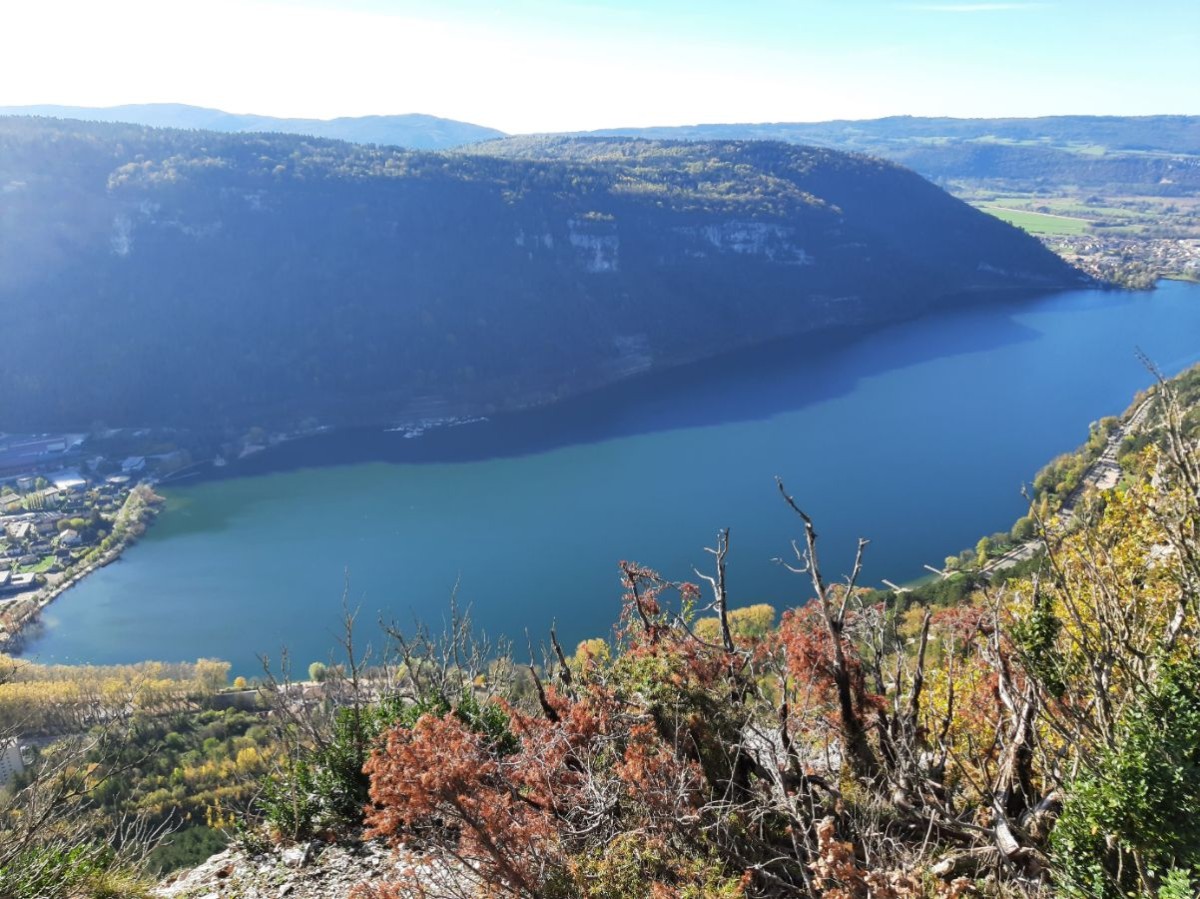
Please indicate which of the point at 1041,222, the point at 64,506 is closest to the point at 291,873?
the point at 64,506

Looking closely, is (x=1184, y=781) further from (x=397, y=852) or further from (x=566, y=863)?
(x=397, y=852)

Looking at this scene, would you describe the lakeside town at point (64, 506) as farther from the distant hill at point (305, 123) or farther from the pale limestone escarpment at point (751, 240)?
the distant hill at point (305, 123)

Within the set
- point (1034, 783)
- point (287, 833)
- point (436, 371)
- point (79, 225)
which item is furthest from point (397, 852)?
point (79, 225)

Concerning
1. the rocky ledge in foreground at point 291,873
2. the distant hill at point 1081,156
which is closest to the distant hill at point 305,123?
the distant hill at point 1081,156

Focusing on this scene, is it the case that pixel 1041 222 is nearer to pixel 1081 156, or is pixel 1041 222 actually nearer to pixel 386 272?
pixel 1081 156

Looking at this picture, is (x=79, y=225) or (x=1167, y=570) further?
(x=79, y=225)

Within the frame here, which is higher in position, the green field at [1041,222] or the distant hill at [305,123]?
the distant hill at [305,123]

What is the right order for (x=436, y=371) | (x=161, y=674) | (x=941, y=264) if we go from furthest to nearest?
(x=941, y=264)
(x=436, y=371)
(x=161, y=674)

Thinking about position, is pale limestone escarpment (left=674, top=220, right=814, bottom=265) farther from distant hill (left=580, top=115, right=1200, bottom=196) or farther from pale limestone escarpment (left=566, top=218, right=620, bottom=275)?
distant hill (left=580, top=115, right=1200, bottom=196)
